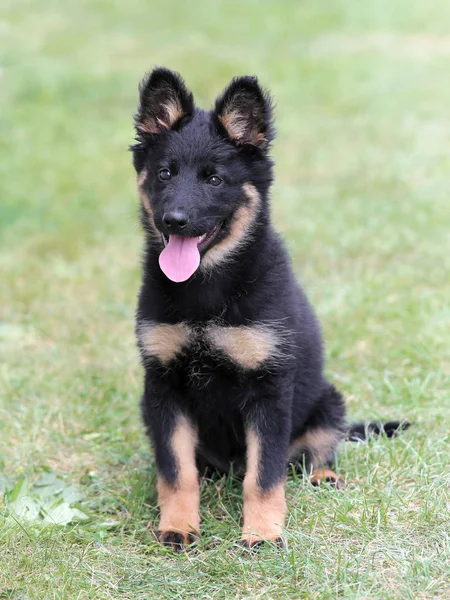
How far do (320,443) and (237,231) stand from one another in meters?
1.18

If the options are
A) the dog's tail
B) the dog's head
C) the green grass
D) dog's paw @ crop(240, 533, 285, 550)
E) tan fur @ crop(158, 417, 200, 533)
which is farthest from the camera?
the dog's tail

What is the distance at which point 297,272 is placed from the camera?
7.06 m

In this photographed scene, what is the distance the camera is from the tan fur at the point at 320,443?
413 centimetres

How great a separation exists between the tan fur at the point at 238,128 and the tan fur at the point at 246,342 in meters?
0.84

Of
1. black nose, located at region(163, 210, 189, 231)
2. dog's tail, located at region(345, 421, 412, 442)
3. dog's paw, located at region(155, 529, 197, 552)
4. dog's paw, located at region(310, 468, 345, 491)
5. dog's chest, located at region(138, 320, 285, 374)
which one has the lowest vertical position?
dog's paw, located at region(155, 529, 197, 552)

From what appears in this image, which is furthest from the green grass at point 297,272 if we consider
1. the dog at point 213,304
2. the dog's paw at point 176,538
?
the dog at point 213,304

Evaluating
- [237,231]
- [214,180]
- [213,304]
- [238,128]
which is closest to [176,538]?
[213,304]

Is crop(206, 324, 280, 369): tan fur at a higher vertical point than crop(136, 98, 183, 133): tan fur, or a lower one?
lower

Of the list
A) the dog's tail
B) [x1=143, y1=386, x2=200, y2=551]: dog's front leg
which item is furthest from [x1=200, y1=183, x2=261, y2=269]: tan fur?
the dog's tail

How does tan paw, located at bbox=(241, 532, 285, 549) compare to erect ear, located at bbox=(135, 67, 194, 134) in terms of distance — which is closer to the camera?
tan paw, located at bbox=(241, 532, 285, 549)

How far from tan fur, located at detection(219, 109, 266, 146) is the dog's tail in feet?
5.40

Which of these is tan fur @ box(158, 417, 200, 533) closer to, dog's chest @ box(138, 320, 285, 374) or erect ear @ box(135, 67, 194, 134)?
dog's chest @ box(138, 320, 285, 374)

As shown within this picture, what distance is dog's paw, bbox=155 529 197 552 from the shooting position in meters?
3.63

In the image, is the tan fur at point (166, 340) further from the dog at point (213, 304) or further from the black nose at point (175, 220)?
the black nose at point (175, 220)
